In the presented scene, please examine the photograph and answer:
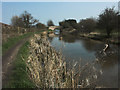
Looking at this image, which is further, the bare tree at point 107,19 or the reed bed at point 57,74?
the bare tree at point 107,19

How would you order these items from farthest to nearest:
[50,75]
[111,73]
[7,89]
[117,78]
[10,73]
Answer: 1. [111,73]
2. [117,78]
3. [10,73]
4. [7,89]
5. [50,75]

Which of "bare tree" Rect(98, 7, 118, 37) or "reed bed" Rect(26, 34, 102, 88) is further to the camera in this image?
"bare tree" Rect(98, 7, 118, 37)

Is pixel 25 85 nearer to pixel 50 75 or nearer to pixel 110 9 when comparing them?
pixel 50 75

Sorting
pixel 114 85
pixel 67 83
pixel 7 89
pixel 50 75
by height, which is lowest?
pixel 114 85

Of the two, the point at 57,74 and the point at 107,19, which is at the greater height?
the point at 107,19

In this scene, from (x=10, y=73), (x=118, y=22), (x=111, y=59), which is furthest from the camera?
(x=118, y=22)

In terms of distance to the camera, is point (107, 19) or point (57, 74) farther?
point (107, 19)

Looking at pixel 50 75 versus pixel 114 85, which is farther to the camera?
pixel 114 85

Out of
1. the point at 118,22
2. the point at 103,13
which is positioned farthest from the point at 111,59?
the point at 103,13

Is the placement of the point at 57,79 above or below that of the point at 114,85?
above

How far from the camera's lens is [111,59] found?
30.0 ft

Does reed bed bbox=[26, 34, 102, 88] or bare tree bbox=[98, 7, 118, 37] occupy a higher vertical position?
bare tree bbox=[98, 7, 118, 37]

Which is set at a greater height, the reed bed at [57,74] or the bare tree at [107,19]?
the bare tree at [107,19]

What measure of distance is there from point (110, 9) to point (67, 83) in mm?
21186
